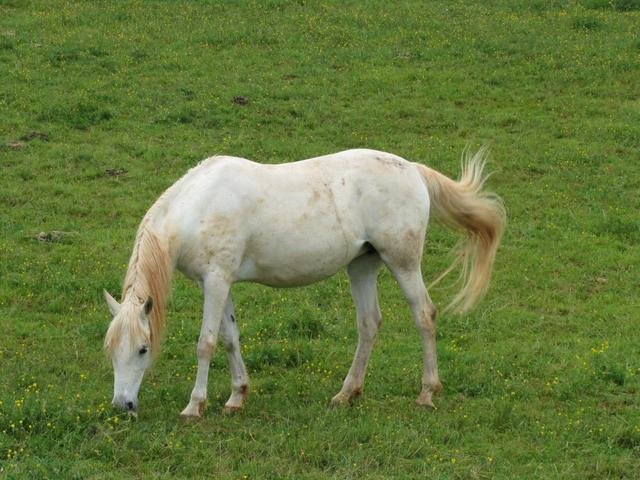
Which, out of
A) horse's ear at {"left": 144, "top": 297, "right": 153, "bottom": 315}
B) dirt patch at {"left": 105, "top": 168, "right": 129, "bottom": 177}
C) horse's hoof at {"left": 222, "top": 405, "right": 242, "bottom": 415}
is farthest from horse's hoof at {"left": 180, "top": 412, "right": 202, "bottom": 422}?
dirt patch at {"left": 105, "top": 168, "right": 129, "bottom": 177}

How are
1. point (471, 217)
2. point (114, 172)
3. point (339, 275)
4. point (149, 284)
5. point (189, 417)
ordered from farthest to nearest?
point (114, 172), point (339, 275), point (471, 217), point (189, 417), point (149, 284)

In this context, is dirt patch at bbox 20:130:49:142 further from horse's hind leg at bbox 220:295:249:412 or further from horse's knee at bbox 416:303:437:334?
horse's knee at bbox 416:303:437:334

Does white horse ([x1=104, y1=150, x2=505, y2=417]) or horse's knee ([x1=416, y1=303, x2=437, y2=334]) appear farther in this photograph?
horse's knee ([x1=416, y1=303, x2=437, y2=334])

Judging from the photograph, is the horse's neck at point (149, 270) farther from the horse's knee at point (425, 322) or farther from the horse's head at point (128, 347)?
the horse's knee at point (425, 322)

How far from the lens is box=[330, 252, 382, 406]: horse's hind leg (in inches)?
335

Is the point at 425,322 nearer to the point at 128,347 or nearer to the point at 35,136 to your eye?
the point at 128,347

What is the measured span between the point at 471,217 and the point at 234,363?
2.54m

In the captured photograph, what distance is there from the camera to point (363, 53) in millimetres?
20031

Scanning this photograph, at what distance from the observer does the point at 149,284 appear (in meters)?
7.59

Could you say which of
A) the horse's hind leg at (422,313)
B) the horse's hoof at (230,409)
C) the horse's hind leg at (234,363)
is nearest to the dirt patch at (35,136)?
the horse's hind leg at (234,363)

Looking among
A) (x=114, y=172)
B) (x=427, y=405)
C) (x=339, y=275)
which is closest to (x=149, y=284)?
(x=427, y=405)

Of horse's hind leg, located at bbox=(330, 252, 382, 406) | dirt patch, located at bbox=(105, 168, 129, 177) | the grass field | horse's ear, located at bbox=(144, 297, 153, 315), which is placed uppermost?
horse's ear, located at bbox=(144, 297, 153, 315)

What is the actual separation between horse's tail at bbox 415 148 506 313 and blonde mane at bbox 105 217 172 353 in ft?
8.35

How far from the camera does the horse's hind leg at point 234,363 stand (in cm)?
824
